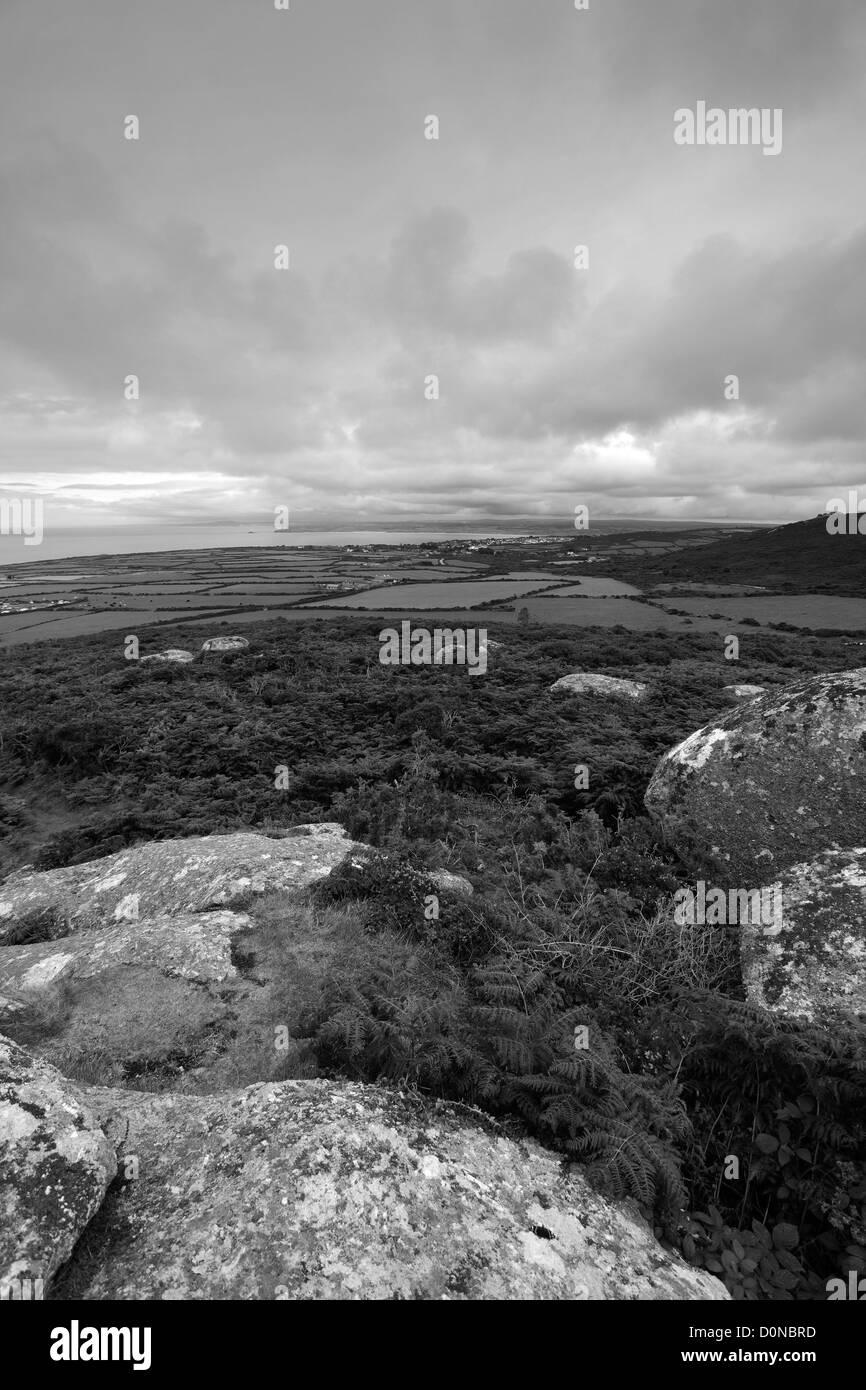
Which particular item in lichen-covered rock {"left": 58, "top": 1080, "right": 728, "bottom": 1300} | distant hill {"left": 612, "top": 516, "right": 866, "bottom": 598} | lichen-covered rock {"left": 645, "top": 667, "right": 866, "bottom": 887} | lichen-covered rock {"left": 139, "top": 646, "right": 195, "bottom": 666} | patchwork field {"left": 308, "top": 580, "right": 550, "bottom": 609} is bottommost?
lichen-covered rock {"left": 58, "top": 1080, "right": 728, "bottom": 1300}

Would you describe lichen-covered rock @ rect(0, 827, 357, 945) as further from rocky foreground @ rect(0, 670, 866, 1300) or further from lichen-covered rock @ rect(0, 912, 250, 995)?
rocky foreground @ rect(0, 670, 866, 1300)

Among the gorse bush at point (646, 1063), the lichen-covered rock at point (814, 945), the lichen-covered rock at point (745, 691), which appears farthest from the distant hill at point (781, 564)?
the gorse bush at point (646, 1063)

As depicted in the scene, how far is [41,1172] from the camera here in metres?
3.05

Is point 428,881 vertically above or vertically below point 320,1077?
above

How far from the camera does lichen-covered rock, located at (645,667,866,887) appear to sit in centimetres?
698

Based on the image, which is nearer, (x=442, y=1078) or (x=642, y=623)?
(x=442, y=1078)

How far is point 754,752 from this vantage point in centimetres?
Answer: 762

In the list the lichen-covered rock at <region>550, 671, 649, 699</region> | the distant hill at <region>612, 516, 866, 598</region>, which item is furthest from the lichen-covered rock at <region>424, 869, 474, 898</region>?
the distant hill at <region>612, 516, 866, 598</region>

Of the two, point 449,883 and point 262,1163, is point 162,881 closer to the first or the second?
point 449,883

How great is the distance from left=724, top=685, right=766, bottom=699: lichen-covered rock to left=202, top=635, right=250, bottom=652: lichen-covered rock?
21872 mm

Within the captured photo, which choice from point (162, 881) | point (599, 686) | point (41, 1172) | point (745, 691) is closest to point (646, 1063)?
point (41, 1172)
